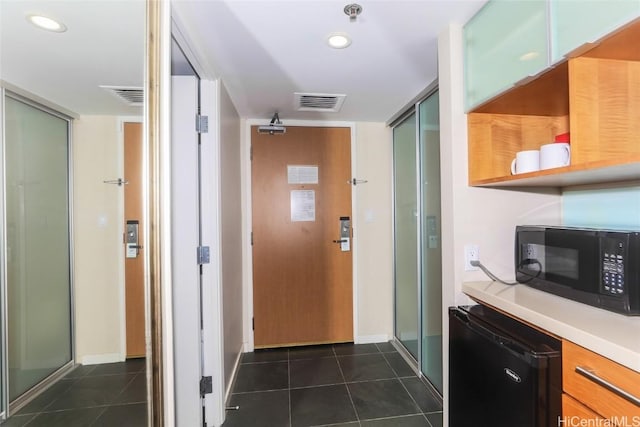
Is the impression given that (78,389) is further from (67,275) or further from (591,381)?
Answer: (591,381)

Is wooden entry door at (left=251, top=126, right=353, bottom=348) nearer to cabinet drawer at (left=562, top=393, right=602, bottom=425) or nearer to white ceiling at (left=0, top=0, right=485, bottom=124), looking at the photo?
white ceiling at (left=0, top=0, right=485, bottom=124)

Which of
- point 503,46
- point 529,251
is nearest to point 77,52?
point 503,46

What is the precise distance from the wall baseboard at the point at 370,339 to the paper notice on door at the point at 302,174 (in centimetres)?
163

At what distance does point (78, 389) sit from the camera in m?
0.97

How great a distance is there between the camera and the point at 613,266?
3.29ft

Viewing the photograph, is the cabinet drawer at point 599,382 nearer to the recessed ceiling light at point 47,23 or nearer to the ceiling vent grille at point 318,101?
the recessed ceiling light at point 47,23

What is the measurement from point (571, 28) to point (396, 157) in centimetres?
197

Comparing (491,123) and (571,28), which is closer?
(571,28)

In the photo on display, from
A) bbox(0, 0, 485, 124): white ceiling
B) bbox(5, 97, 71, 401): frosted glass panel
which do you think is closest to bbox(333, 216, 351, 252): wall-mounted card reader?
bbox(0, 0, 485, 124): white ceiling

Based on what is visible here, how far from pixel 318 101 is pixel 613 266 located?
2088 millimetres

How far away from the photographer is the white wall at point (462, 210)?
1.48 metres

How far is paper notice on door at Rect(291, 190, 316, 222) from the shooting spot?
294 cm

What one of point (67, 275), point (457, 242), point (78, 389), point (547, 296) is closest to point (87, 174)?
point (67, 275)

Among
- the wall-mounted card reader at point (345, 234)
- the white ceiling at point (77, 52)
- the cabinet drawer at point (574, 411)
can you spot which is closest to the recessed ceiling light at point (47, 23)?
the white ceiling at point (77, 52)
